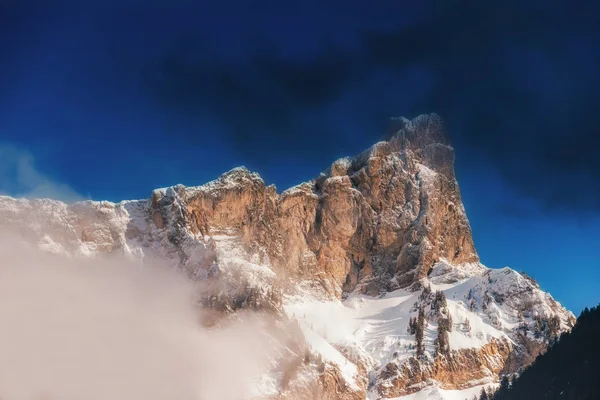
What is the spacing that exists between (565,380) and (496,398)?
128 feet

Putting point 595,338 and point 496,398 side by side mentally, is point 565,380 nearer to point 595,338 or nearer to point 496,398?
point 595,338

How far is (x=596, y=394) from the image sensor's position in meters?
144

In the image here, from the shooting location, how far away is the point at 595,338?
16462cm

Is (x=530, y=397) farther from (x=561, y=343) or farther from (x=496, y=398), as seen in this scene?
(x=496, y=398)

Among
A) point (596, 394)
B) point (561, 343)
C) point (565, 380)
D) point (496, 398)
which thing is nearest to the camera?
point (596, 394)

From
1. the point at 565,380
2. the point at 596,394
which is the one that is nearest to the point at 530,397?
the point at 565,380

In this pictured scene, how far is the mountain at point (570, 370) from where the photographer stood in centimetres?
15125

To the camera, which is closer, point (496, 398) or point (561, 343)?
point (561, 343)

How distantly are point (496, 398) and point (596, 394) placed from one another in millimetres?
53096

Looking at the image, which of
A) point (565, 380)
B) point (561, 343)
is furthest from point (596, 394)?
point (561, 343)

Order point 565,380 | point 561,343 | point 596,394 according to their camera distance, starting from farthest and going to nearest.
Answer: point 561,343, point 565,380, point 596,394

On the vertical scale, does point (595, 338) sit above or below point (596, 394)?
above

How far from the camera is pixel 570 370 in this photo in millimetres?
161375

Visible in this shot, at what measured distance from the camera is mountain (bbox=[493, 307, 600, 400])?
5955 inches
